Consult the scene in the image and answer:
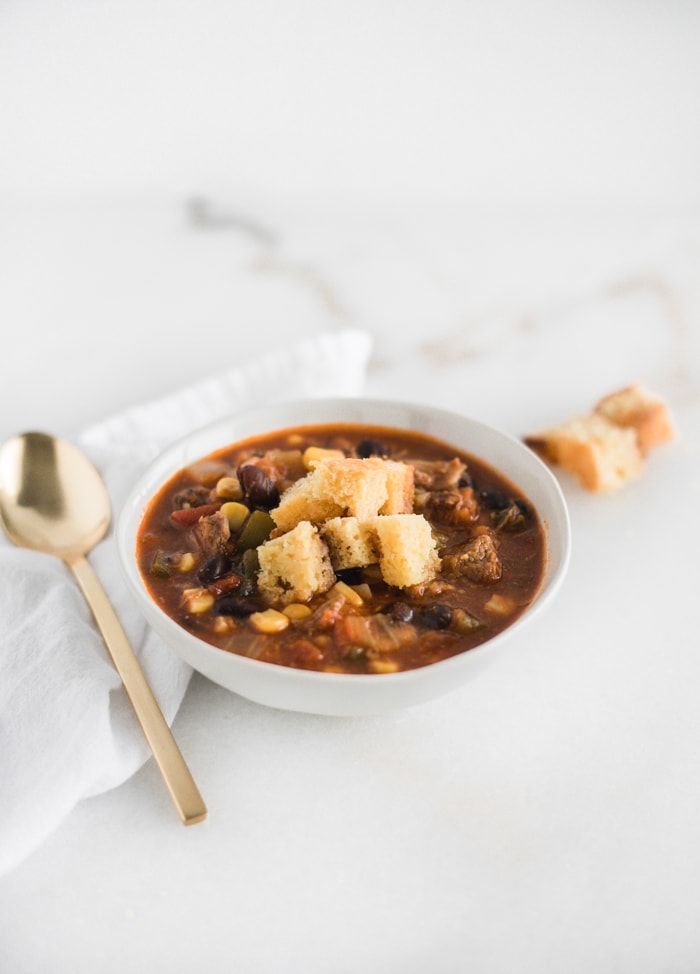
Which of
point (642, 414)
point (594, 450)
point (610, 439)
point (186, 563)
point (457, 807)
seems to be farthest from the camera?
point (642, 414)

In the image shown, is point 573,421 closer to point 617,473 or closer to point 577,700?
point 617,473

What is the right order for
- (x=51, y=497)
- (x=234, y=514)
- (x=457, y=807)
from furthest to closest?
(x=51, y=497)
(x=234, y=514)
(x=457, y=807)

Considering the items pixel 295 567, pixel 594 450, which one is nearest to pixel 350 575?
pixel 295 567

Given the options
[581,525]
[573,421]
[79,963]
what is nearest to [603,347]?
[573,421]

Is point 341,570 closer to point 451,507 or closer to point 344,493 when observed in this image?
point 344,493

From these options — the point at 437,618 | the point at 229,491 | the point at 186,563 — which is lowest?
the point at 186,563

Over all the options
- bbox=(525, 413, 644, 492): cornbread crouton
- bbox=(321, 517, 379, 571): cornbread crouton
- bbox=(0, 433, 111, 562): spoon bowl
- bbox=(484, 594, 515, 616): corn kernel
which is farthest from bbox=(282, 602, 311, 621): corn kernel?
bbox=(525, 413, 644, 492): cornbread crouton

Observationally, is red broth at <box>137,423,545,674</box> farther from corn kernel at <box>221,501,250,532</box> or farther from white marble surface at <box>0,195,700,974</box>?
white marble surface at <box>0,195,700,974</box>
